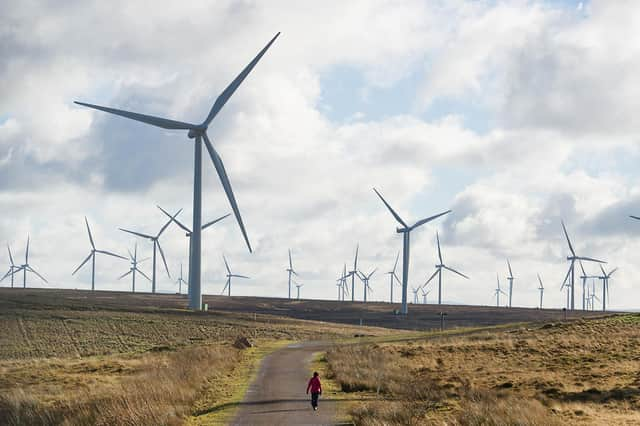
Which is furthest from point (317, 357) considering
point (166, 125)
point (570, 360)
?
point (166, 125)

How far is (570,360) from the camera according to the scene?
47625mm

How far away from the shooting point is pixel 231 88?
290 ft

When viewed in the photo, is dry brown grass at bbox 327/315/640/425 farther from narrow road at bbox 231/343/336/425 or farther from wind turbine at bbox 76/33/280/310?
wind turbine at bbox 76/33/280/310

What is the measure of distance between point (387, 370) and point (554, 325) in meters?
38.7

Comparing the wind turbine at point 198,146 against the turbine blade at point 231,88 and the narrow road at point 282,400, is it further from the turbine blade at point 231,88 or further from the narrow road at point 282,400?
the narrow road at point 282,400

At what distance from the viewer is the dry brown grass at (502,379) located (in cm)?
2561

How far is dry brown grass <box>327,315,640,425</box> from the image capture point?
25.6 m

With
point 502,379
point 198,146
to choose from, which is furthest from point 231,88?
point 502,379

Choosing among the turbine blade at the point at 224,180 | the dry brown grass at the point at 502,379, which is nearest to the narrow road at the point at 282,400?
the dry brown grass at the point at 502,379

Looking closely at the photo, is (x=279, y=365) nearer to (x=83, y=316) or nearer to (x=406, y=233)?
(x=83, y=316)

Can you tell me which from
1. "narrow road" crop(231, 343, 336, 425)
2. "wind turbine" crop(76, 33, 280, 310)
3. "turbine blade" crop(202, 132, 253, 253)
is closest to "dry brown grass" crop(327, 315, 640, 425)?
"narrow road" crop(231, 343, 336, 425)

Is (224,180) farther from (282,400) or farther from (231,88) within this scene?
(282,400)

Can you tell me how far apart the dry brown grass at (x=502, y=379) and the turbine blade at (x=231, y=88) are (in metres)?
36.1

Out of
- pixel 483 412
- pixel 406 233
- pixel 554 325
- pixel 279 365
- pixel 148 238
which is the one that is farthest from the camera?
pixel 148 238
